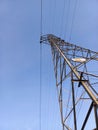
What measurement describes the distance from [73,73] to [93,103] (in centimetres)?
348

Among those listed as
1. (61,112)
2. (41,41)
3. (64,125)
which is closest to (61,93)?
(61,112)

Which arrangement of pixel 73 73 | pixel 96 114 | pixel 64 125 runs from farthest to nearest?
pixel 64 125 < pixel 73 73 < pixel 96 114

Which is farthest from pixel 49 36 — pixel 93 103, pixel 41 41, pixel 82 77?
pixel 93 103

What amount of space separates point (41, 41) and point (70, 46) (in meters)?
4.85

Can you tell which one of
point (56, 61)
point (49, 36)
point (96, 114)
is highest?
point (49, 36)

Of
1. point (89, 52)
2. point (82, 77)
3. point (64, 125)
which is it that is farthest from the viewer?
point (89, 52)

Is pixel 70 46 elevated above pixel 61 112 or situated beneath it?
elevated above

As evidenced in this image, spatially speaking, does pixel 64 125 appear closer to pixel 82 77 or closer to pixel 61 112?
pixel 61 112

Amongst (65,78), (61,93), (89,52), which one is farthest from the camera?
(89,52)

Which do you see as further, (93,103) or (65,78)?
(65,78)

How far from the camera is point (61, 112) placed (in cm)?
1538

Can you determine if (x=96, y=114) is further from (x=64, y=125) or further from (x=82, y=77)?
(x=64, y=125)

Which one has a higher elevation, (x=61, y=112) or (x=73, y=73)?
(x=73, y=73)

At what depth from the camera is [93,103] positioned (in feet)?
29.0
